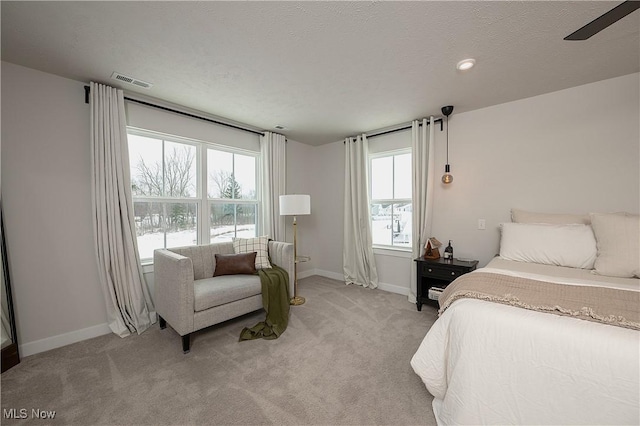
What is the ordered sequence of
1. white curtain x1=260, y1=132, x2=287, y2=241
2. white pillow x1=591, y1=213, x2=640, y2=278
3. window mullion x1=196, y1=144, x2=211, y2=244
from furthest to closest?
white curtain x1=260, y1=132, x2=287, y2=241 → window mullion x1=196, y1=144, x2=211, y2=244 → white pillow x1=591, y1=213, x2=640, y2=278

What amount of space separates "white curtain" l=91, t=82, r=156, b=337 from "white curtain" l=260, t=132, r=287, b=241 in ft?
5.37

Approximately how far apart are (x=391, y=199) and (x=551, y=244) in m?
1.98

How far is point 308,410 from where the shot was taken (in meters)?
1.54

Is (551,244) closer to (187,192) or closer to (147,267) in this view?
(187,192)

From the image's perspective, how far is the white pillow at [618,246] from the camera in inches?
70.1

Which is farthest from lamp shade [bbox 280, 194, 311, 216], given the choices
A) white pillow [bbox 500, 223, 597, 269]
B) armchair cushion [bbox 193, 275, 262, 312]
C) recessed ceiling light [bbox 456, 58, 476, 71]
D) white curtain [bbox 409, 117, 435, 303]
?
white pillow [bbox 500, 223, 597, 269]

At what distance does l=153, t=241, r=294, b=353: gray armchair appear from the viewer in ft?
7.07

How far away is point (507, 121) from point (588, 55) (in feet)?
2.93

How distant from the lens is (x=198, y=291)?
2293 millimetres

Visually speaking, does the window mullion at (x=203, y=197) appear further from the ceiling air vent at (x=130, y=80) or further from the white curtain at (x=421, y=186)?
the white curtain at (x=421, y=186)

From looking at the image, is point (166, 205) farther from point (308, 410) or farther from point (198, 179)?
point (308, 410)

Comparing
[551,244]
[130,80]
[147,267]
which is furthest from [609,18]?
[147,267]

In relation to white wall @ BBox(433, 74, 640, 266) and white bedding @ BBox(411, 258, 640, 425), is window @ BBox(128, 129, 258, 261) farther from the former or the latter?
white bedding @ BBox(411, 258, 640, 425)

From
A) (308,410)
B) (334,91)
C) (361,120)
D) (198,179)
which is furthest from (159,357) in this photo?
(361,120)
